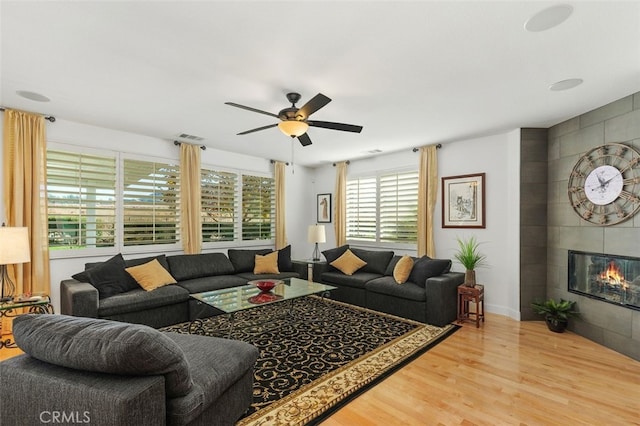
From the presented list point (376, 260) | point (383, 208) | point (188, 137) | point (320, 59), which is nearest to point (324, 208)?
point (383, 208)

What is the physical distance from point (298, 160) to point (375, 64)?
13.5 feet

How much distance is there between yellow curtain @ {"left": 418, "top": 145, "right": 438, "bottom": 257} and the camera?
5137mm

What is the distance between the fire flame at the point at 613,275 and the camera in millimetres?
3247

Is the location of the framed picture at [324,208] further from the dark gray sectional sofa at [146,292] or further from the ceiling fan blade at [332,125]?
the ceiling fan blade at [332,125]

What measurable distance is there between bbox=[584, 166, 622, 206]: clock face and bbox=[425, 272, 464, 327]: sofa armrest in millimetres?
1895

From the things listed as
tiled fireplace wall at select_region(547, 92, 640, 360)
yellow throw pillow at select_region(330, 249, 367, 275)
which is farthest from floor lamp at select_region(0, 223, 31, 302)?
tiled fireplace wall at select_region(547, 92, 640, 360)

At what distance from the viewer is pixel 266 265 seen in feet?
16.9

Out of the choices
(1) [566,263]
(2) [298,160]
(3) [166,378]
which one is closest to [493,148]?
(1) [566,263]

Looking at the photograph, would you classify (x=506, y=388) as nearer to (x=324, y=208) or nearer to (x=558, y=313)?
(x=558, y=313)

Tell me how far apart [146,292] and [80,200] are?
5.45ft

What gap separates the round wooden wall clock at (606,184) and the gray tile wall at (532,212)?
42cm

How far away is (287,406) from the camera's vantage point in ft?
7.22

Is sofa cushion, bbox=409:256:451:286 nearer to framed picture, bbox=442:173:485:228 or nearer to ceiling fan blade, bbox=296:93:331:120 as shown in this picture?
framed picture, bbox=442:173:485:228

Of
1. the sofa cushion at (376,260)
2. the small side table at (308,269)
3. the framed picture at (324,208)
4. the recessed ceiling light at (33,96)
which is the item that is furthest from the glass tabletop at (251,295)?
the framed picture at (324,208)
